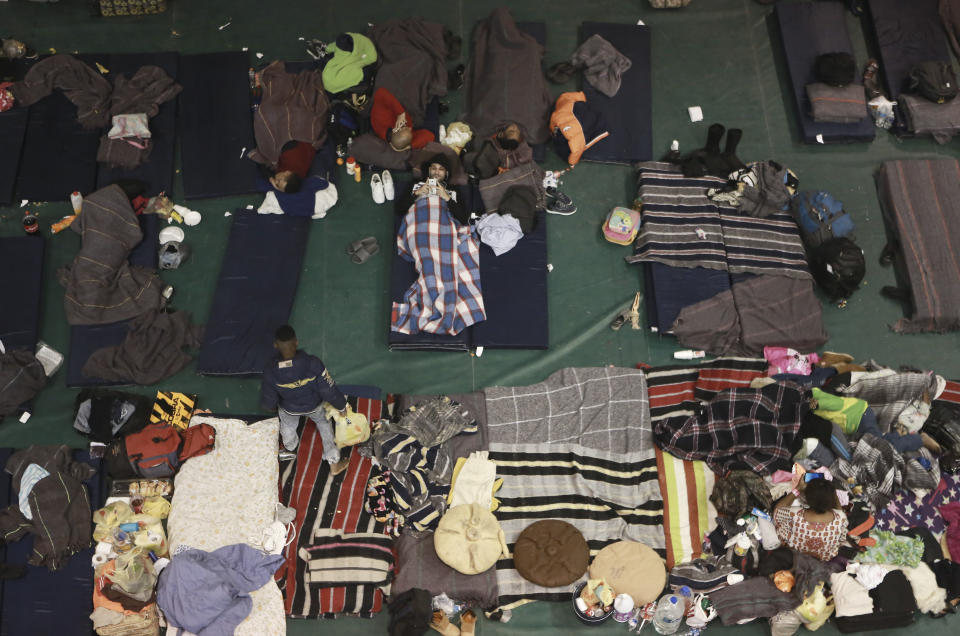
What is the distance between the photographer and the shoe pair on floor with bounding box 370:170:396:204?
26.4 feet

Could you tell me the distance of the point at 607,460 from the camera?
707cm

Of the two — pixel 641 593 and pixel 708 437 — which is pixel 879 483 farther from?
pixel 641 593

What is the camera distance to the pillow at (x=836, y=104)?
850 centimetres

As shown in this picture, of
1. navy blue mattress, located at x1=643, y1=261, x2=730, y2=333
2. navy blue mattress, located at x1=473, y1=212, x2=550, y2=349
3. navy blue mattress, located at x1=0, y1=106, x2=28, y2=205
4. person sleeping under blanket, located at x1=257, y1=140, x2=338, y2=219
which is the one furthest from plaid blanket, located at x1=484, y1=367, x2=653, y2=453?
navy blue mattress, located at x1=0, y1=106, x2=28, y2=205

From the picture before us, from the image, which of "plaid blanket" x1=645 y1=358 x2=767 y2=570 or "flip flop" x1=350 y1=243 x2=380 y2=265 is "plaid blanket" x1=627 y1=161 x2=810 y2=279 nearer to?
"plaid blanket" x1=645 y1=358 x2=767 y2=570

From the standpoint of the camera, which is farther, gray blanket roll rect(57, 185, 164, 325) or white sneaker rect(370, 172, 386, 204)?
white sneaker rect(370, 172, 386, 204)

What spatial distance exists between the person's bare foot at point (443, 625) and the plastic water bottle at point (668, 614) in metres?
1.49

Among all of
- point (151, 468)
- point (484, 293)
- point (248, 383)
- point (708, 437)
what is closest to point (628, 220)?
point (484, 293)

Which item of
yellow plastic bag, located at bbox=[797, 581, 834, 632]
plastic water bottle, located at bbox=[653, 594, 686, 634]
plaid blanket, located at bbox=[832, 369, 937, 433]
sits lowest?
yellow plastic bag, located at bbox=[797, 581, 834, 632]

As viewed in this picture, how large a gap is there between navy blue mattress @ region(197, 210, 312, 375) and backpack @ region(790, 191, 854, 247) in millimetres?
4501

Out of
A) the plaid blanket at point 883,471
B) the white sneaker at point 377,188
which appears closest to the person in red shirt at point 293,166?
the white sneaker at point 377,188

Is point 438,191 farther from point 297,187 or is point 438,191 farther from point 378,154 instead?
point 297,187

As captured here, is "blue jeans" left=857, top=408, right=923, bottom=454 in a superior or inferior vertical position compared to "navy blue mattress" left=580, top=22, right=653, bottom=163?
inferior

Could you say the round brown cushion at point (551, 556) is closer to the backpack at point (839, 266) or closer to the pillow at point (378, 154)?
the backpack at point (839, 266)
